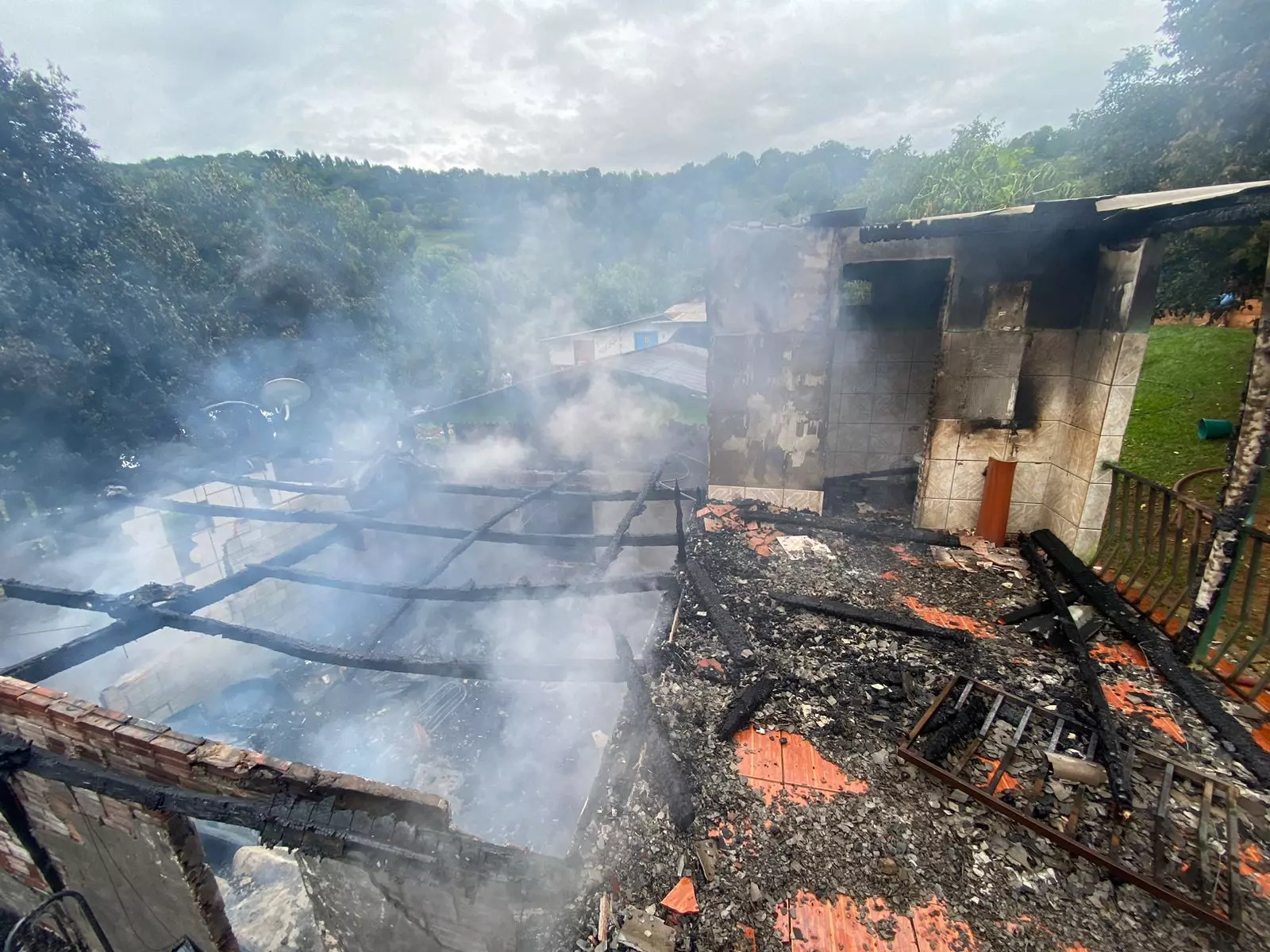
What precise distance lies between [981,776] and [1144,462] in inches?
425

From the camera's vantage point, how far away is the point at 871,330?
24.2ft

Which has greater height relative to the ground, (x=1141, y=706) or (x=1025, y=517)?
(x=1025, y=517)

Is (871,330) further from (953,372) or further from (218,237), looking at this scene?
(218,237)

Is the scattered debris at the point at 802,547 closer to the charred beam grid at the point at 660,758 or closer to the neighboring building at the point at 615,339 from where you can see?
the charred beam grid at the point at 660,758

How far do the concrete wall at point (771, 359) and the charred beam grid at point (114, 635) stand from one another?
19.4ft

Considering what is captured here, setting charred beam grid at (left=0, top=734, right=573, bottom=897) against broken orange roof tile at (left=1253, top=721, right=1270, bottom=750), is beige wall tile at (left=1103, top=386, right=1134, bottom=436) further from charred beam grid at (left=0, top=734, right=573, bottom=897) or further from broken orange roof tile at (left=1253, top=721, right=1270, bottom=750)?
charred beam grid at (left=0, top=734, right=573, bottom=897)

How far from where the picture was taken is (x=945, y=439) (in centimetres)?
608

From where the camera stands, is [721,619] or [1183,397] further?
[1183,397]

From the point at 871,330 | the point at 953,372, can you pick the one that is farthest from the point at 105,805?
the point at 871,330

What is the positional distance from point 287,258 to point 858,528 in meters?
19.2

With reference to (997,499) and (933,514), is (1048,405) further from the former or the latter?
(933,514)

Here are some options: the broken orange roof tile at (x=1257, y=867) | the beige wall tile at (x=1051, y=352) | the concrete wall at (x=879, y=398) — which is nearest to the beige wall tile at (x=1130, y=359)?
the beige wall tile at (x=1051, y=352)

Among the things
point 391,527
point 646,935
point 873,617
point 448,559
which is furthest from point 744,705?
point 391,527

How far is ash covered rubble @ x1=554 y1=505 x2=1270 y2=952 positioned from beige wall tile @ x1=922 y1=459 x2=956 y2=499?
181cm
